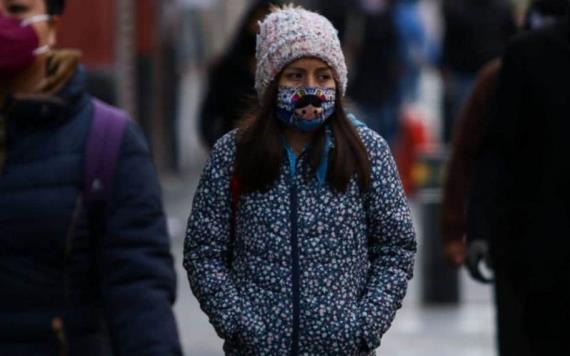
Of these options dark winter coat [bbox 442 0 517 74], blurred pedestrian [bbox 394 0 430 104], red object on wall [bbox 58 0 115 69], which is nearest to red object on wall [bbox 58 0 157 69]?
red object on wall [bbox 58 0 115 69]

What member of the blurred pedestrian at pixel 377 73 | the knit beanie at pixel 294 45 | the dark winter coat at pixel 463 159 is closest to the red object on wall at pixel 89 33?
the dark winter coat at pixel 463 159

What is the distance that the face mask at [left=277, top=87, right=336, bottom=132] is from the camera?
4953 millimetres

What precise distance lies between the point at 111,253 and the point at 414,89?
2040cm

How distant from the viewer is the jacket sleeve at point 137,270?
4691 millimetres

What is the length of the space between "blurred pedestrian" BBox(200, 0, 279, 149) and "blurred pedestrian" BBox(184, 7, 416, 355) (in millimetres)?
4084

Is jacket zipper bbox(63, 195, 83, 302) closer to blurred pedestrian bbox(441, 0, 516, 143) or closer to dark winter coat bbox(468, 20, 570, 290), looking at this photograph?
dark winter coat bbox(468, 20, 570, 290)

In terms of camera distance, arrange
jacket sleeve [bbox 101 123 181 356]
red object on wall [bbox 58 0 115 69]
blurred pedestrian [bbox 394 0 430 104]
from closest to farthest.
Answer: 1. jacket sleeve [bbox 101 123 181 356]
2. red object on wall [bbox 58 0 115 69]
3. blurred pedestrian [bbox 394 0 430 104]

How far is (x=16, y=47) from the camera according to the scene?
4.89m

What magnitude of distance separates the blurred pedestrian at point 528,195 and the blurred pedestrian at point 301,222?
1.31 meters

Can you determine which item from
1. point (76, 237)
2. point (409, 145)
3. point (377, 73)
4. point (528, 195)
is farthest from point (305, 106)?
point (409, 145)

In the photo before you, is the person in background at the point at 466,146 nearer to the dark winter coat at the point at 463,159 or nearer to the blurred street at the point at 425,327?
the dark winter coat at the point at 463,159

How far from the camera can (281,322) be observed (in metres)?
4.89

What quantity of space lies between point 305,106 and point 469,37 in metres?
12.3

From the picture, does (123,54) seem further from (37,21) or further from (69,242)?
(69,242)
